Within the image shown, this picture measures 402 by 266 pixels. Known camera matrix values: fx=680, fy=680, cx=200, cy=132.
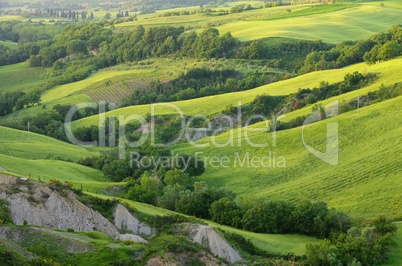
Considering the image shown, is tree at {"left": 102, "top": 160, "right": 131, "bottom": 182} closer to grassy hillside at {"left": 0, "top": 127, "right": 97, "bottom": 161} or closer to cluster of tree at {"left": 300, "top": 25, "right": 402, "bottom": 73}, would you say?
grassy hillside at {"left": 0, "top": 127, "right": 97, "bottom": 161}

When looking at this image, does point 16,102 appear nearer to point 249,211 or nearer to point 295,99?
point 295,99

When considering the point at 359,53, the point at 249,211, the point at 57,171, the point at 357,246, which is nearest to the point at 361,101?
the point at 359,53

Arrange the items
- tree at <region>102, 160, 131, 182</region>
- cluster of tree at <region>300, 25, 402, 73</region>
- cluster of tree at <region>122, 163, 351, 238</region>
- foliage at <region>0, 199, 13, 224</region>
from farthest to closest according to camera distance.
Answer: cluster of tree at <region>300, 25, 402, 73</region>, tree at <region>102, 160, 131, 182</region>, cluster of tree at <region>122, 163, 351, 238</region>, foliage at <region>0, 199, 13, 224</region>

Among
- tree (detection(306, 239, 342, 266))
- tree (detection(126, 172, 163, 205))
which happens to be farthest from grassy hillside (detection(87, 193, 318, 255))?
tree (detection(126, 172, 163, 205))

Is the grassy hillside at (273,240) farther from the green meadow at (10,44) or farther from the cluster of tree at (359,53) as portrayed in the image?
the green meadow at (10,44)

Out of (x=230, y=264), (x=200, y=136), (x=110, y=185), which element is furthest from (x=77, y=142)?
(x=230, y=264)

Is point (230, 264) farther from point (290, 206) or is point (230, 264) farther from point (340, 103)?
point (340, 103)

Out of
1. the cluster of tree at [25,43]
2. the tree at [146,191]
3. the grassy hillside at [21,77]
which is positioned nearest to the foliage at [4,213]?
the tree at [146,191]
